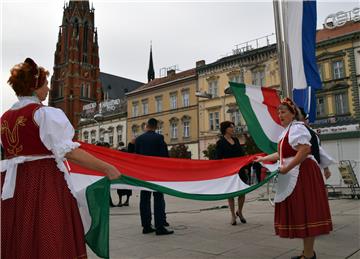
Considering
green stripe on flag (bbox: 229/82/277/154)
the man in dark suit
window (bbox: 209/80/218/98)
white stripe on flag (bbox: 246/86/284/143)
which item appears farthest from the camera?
window (bbox: 209/80/218/98)

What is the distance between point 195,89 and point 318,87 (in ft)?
118

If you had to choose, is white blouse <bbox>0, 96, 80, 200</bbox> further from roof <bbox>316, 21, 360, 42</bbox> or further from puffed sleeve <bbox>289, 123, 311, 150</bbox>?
roof <bbox>316, 21, 360, 42</bbox>

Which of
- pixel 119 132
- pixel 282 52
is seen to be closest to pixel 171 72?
pixel 119 132

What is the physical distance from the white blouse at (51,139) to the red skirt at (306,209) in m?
2.60

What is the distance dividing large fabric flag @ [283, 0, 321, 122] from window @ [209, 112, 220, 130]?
109 ft

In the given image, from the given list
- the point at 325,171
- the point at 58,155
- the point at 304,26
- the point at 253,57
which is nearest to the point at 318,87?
the point at 304,26

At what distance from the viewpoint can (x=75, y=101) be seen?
73.2m

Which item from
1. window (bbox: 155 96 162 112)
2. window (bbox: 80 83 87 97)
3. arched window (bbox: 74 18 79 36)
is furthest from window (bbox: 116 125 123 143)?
arched window (bbox: 74 18 79 36)

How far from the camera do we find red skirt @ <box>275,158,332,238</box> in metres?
3.94

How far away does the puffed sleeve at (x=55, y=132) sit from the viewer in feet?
8.41

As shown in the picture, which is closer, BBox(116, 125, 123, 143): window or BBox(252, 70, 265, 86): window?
BBox(252, 70, 265, 86): window

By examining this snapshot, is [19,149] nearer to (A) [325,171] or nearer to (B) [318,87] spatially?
(A) [325,171]

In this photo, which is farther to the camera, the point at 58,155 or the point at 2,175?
the point at 2,175

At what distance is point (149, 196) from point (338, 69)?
30393 mm
